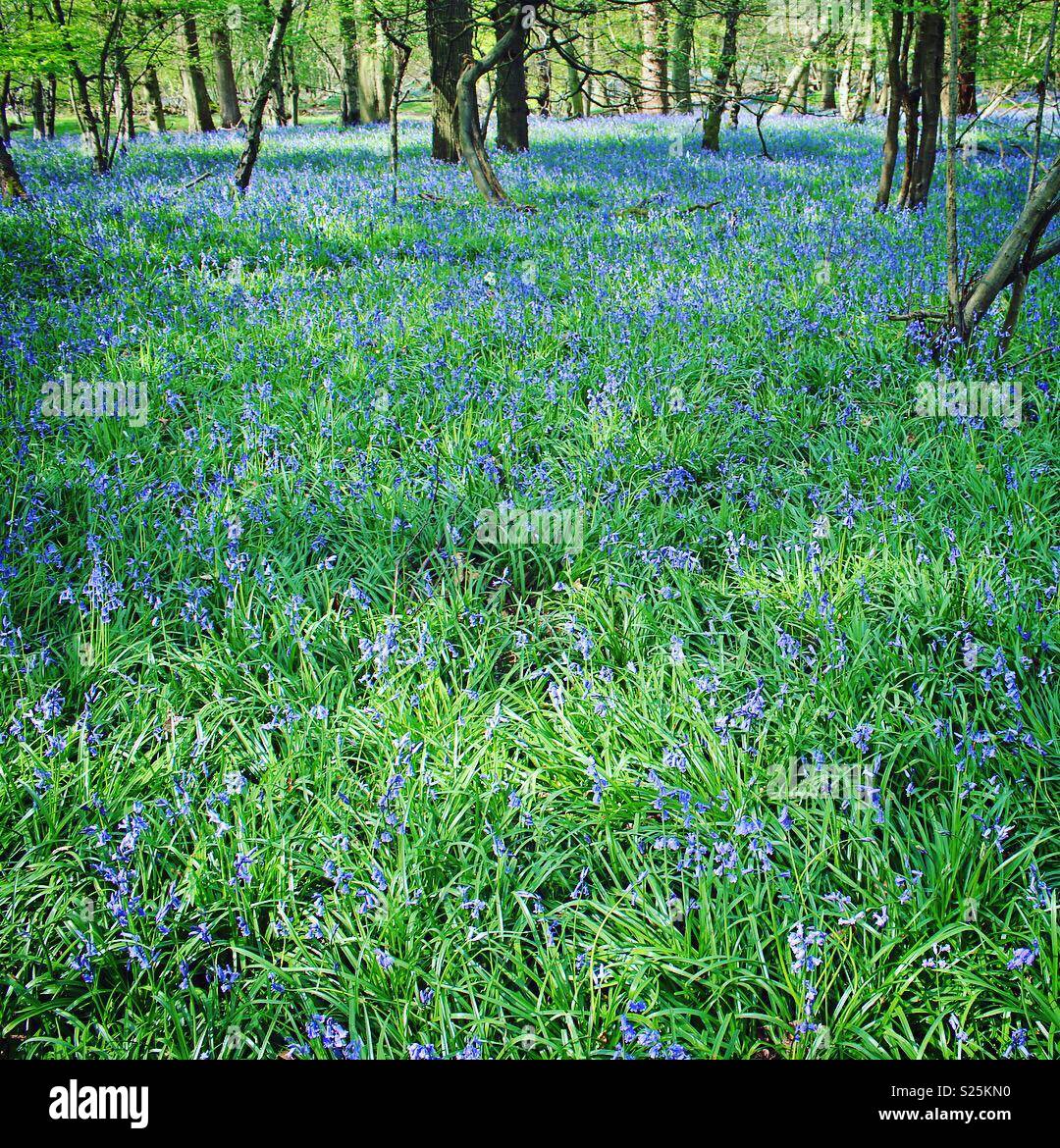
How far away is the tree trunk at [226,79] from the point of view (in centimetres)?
2170

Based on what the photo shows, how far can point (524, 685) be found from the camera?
3.03 m

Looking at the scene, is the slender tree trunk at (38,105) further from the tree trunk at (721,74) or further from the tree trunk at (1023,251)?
the tree trunk at (1023,251)

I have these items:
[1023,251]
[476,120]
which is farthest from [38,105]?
[1023,251]

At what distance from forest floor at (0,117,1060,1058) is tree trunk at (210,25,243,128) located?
66.7 ft

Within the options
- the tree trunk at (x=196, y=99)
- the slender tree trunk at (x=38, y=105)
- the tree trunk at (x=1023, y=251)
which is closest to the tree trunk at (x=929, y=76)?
the tree trunk at (x=1023, y=251)

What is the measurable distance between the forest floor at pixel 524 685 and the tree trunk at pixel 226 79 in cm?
2033

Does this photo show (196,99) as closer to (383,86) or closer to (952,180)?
(383,86)

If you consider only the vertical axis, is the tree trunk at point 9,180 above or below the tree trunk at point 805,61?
below

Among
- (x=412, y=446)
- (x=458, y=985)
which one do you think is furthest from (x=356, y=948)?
(x=412, y=446)

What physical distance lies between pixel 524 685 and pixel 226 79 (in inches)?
1041

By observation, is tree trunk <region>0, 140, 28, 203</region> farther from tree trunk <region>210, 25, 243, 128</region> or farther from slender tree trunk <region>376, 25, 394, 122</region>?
slender tree trunk <region>376, 25, 394, 122</region>

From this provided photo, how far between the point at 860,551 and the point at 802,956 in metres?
2.15

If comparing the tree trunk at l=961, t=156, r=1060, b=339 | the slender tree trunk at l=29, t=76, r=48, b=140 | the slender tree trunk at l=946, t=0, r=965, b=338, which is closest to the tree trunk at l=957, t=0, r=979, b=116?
the slender tree trunk at l=946, t=0, r=965, b=338

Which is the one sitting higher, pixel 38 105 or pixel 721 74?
pixel 38 105
